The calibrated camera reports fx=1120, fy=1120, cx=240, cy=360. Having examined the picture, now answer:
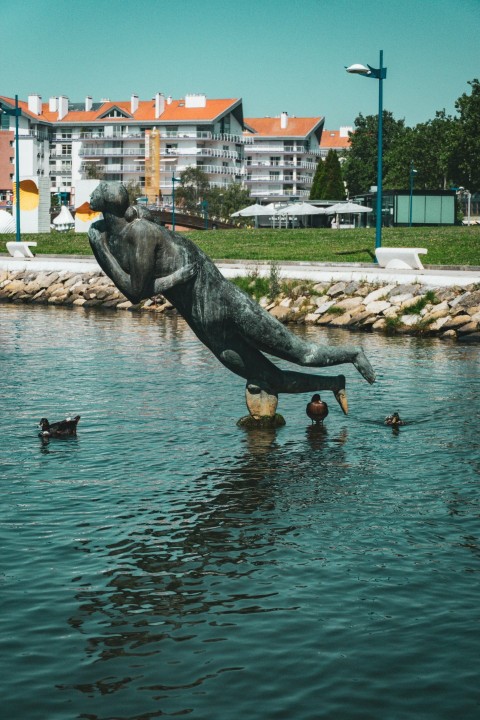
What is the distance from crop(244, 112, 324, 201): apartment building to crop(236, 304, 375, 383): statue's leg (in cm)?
12640

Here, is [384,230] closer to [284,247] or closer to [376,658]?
[284,247]

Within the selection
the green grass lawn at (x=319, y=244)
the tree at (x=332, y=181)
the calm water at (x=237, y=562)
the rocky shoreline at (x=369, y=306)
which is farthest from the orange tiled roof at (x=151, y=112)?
the calm water at (x=237, y=562)

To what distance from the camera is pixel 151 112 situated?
12975cm

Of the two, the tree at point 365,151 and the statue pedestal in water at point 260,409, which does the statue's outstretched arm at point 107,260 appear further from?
the tree at point 365,151

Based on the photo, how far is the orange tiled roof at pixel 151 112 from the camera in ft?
416

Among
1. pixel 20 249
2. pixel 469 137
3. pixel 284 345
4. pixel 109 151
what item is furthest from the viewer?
pixel 109 151

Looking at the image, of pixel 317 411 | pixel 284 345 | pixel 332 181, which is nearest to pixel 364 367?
pixel 317 411

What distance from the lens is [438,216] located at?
57.8 metres

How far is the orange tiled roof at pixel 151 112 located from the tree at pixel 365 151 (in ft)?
47.4

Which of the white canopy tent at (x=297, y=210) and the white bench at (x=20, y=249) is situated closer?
the white bench at (x=20, y=249)

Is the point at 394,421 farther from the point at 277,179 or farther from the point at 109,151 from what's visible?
the point at 277,179

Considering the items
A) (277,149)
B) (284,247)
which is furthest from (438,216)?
(277,149)

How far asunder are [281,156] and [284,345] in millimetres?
130931

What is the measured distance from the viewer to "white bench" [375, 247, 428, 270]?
32.8m
